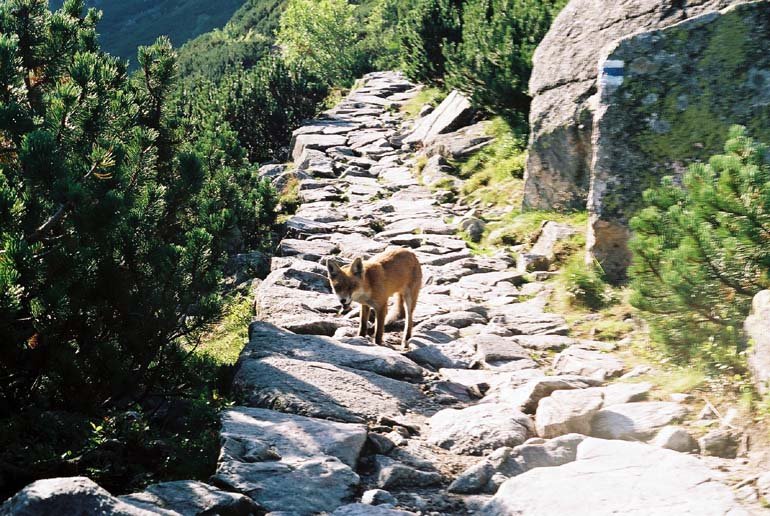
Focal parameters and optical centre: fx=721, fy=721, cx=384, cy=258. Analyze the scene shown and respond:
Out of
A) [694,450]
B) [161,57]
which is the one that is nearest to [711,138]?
[694,450]

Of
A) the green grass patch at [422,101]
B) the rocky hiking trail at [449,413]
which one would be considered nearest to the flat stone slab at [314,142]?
the green grass patch at [422,101]

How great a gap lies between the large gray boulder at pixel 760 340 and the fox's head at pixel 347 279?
4372mm

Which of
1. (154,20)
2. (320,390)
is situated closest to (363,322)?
(320,390)

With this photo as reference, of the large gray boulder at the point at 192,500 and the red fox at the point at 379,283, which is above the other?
the red fox at the point at 379,283

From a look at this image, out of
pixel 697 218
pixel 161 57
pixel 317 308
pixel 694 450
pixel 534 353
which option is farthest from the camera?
pixel 317 308

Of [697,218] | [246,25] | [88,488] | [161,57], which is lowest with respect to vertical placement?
[88,488]

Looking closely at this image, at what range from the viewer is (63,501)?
3191 mm

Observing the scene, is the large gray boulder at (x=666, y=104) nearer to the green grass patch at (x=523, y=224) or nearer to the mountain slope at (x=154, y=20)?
the green grass patch at (x=523, y=224)

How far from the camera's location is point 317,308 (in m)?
9.23

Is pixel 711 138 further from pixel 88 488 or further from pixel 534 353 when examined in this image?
pixel 88 488

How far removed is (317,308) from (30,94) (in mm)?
4201

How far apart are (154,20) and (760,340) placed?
122649 millimetres

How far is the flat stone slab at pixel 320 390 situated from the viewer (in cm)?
608

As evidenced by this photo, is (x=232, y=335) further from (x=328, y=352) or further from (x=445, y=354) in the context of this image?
(x=445, y=354)
